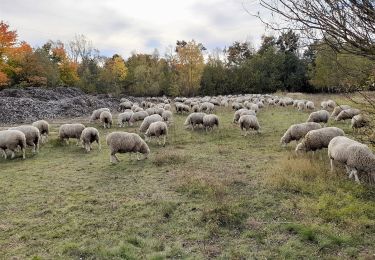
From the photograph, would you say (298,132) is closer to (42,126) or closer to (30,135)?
(30,135)

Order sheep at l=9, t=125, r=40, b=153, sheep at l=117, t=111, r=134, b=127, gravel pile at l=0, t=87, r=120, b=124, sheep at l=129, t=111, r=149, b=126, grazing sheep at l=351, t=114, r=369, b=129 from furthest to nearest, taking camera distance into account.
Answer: gravel pile at l=0, t=87, r=120, b=124
sheep at l=129, t=111, r=149, b=126
sheep at l=117, t=111, r=134, b=127
sheep at l=9, t=125, r=40, b=153
grazing sheep at l=351, t=114, r=369, b=129

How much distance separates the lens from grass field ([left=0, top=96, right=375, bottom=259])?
7.75 meters

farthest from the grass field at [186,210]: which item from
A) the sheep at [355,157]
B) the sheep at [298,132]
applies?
the sheep at [298,132]

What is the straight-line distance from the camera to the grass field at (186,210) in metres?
7.75

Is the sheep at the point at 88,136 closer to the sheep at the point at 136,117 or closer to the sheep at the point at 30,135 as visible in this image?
the sheep at the point at 30,135

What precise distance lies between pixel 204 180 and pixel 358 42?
7159 millimetres

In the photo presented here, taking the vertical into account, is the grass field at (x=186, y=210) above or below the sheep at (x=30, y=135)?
below

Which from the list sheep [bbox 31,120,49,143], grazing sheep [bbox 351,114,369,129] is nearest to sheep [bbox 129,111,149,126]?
sheep [bbox 31,120,49,143]

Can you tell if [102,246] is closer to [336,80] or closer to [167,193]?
[167,193]

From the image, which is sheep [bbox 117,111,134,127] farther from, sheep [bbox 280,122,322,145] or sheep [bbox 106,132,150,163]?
sheep [bbox 280,122,322,145]

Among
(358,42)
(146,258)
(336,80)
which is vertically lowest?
(146,258)

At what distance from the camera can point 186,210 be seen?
974 cm

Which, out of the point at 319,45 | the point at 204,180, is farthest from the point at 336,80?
the point at 204,180

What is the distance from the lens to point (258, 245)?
7852mm
